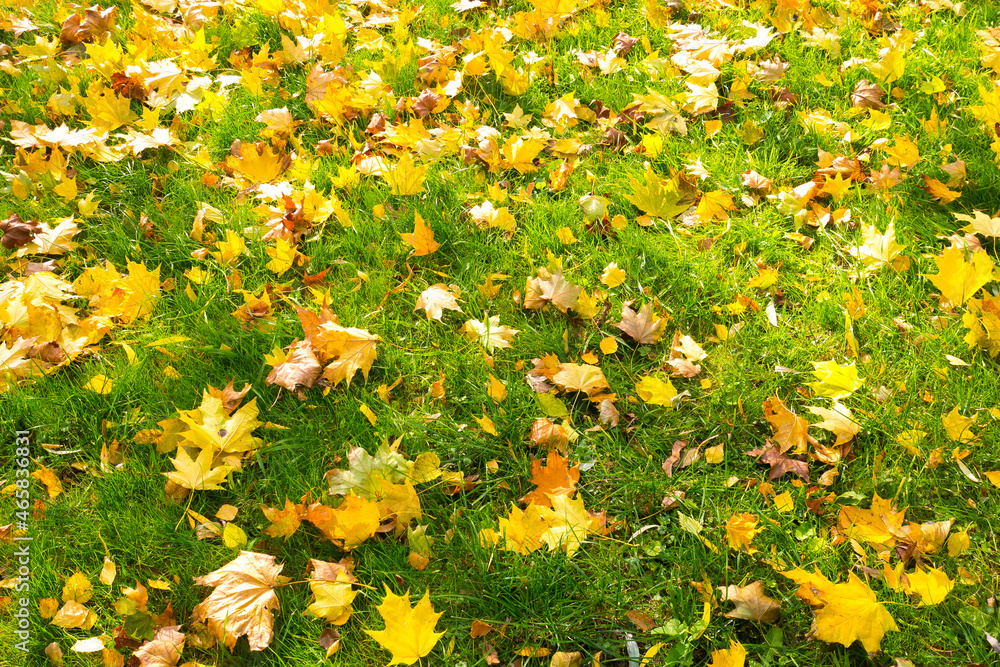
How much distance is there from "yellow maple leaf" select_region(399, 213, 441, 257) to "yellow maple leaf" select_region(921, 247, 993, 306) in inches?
62.1

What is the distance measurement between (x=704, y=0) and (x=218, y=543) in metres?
3.40

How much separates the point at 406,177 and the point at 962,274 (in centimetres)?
188

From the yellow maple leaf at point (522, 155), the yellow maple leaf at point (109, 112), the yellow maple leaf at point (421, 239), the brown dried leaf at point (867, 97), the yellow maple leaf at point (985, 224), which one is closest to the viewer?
the yellow maple leaf at point (985, 224)

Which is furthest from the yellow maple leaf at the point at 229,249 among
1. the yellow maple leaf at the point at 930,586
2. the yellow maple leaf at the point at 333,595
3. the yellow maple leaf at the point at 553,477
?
the yellow maple leaf at the point at 930,586

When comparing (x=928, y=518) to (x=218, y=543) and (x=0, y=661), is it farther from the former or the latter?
(x=0, y=661)

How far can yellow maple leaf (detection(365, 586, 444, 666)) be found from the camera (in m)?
1.38

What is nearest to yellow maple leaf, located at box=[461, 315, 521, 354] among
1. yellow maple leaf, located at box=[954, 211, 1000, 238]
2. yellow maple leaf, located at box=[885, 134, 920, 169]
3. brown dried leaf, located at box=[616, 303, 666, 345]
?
brown dried leaf, located at box=[616, 303, 666, 345]

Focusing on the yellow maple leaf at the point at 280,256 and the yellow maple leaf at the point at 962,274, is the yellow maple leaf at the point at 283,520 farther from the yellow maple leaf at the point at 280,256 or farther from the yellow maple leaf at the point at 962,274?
the yellow maple leaf at the point at 962,274

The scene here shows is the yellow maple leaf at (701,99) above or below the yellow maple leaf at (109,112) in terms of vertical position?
above

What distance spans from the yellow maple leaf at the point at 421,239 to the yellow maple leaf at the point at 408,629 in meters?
1.25

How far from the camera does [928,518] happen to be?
1617mm

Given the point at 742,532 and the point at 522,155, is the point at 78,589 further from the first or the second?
the point at 522,155

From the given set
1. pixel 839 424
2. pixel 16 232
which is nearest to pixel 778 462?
pixel 839 424

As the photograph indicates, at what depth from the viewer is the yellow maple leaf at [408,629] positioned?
1376 millimetres
